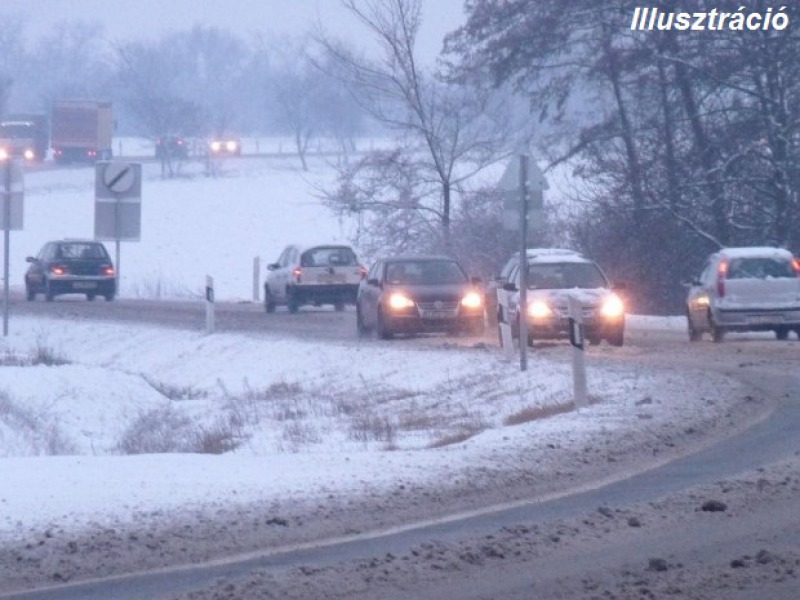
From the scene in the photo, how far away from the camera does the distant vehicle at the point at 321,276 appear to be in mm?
34781

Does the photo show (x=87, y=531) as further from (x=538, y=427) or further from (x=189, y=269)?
(x=189, y=269)

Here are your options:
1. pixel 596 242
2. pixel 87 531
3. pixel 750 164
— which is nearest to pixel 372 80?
pixel 596 242

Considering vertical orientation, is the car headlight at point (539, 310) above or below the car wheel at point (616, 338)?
above

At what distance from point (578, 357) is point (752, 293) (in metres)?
9.51

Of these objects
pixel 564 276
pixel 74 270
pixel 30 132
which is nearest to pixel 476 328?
pixel 564 276

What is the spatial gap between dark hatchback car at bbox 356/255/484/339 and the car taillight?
14.3ft

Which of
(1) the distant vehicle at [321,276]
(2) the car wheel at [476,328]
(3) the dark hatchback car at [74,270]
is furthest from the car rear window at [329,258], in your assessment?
(2) the car wheel at [476,328]

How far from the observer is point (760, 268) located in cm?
2484

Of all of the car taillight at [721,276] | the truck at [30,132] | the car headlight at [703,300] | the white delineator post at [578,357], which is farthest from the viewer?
the truck at [30,132]

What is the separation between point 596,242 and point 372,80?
8.44 m

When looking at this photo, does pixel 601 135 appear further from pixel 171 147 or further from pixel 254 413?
pixel 171 147

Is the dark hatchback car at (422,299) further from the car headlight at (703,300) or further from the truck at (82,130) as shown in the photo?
the truck at (82,130)

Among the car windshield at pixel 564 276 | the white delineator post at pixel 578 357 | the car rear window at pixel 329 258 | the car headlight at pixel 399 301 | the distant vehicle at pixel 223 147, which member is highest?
the distant vehicle at pixel 223 147

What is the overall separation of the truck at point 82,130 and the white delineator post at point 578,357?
68.8 meters
